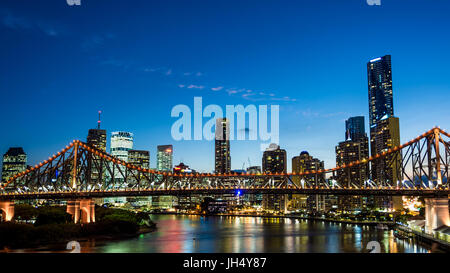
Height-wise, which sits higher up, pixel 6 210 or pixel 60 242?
pixel 6 210

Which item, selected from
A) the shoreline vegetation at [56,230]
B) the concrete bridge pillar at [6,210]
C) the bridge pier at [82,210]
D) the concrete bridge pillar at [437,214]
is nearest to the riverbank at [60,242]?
the shoreline vegetation at [56,230]

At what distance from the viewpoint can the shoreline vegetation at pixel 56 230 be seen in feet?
153

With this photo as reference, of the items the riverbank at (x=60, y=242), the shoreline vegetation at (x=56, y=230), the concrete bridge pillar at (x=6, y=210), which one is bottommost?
the riverbank at (x=60, y=242)

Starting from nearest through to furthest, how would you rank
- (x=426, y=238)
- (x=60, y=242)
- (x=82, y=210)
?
(x=426, y=238) < (x=60, y=242) < (x=82, y=210)

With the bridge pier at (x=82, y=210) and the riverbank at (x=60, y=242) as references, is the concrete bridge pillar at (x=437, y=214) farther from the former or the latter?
the bridge pier at (x=82, y=210)

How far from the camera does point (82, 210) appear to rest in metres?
63.3

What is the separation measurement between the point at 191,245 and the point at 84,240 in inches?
518

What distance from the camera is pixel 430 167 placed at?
2336 inches

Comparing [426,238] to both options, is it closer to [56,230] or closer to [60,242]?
[60,242]

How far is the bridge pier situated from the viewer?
61781 mm

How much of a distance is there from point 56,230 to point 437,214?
46.3 m

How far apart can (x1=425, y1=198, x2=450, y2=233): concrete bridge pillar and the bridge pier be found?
152 feet

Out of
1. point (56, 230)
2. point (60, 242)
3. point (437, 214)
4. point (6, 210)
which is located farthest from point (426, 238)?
point (6, 210)

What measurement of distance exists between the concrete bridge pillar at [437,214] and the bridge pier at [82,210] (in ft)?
152
